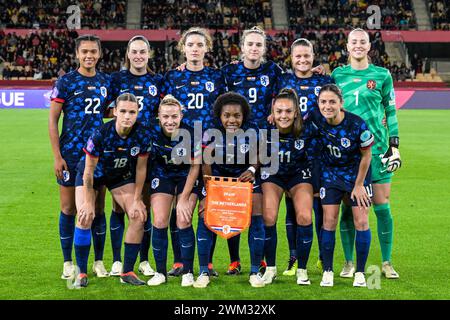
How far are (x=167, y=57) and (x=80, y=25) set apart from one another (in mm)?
5807

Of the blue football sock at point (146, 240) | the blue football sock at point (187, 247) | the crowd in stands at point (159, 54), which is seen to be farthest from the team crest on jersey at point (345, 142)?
the crowd in stands at point (159, 54)

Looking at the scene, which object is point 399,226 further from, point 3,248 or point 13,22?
point 13,22

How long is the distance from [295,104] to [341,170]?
657 millimetres

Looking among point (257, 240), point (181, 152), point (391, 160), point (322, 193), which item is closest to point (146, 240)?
point (181, 152)

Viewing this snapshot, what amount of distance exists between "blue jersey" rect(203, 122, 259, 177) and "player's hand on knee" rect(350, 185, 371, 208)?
2.75ft

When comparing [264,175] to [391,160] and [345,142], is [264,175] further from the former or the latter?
[391,160]

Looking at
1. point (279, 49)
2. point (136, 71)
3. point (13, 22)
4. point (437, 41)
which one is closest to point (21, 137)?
point (136, 71)

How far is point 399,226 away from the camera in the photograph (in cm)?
927

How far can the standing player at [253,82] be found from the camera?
6.82 m

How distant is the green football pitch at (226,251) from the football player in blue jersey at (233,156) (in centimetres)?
27

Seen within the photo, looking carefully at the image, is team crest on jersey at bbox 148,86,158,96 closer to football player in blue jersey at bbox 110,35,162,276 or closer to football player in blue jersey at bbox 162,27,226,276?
football player in blue jersey at bbox 110,35,162,276

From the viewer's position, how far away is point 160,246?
638 centimetres

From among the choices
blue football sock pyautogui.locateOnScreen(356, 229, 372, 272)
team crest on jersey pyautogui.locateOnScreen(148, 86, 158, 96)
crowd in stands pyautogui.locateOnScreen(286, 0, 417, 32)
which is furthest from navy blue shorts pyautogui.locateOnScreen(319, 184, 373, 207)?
crowd in stands pyautogui.locateOnScreen(286, 0, 417, 32)

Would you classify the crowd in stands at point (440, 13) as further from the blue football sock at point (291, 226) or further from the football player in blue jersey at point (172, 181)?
the football player in blue jersey at point (172, 181)
